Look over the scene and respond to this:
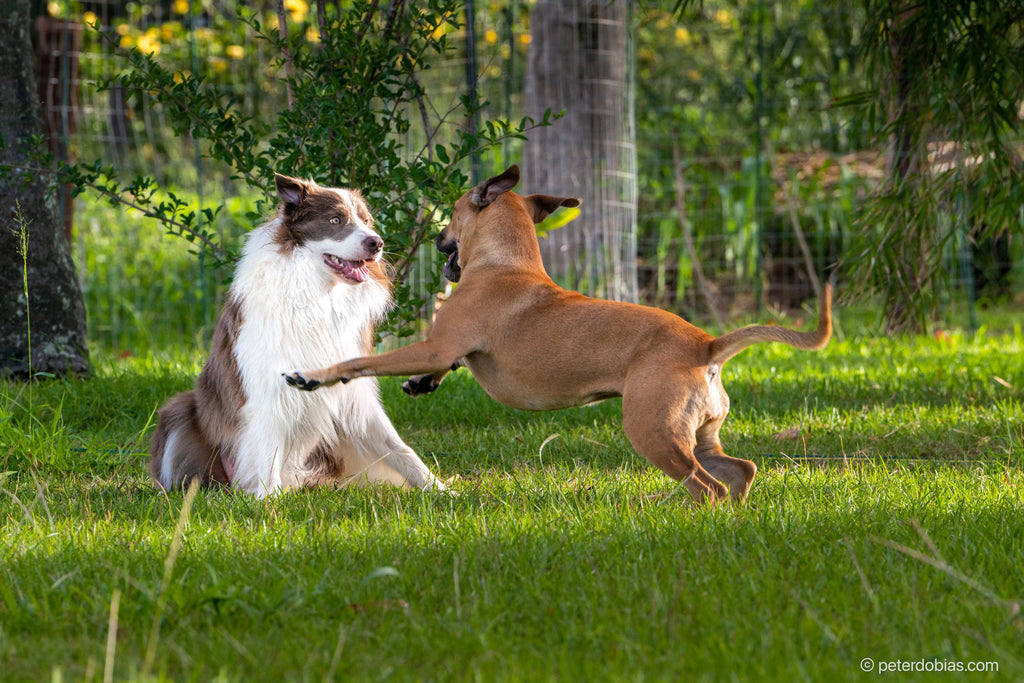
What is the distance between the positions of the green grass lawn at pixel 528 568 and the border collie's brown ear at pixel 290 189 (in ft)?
3.90

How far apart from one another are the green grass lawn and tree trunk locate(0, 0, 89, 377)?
120cm

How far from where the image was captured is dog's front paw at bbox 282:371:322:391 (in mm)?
3781

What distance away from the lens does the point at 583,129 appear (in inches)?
301

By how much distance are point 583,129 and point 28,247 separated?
12.7ft

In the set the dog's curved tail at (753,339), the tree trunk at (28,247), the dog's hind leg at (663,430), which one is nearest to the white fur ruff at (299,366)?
the dog's hind leg at (663,430)

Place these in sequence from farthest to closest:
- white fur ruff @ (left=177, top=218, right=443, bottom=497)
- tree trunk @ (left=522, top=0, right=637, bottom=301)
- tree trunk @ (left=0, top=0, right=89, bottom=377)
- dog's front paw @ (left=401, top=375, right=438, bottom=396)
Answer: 1. tree trunk @ (left=522, top=0, right=637, bottom=301)
2. tree trunk @ (left=0, top=0, right=89, bottom=377)
3. dog's front paw @ (left=401, top=375, right=438, bottom=396)
4. white fur ruff @ (left=177, top=218, right=443, bottom=497)

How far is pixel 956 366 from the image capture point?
6684 mm

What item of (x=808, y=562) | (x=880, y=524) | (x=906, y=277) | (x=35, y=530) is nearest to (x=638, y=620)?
(x=808, y=562)

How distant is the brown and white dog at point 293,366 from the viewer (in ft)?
13.4

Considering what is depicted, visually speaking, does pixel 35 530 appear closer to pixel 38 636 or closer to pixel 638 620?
pixel 38 636

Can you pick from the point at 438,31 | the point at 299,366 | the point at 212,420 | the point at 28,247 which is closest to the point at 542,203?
the point at 299,366

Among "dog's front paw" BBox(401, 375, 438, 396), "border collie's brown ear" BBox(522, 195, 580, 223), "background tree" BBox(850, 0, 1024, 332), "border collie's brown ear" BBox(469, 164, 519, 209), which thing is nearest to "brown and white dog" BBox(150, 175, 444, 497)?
"dog's front paw" BBox(401, 375, 438, 396)

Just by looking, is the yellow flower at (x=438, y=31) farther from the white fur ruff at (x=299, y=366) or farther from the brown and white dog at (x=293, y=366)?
the white fur ruff at (x=299, y=366)

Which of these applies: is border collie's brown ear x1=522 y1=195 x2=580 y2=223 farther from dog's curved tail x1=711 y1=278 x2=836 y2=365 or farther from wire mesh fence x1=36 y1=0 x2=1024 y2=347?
wire mesh fence x1=36 y1=0 x2=1024 y2=347
